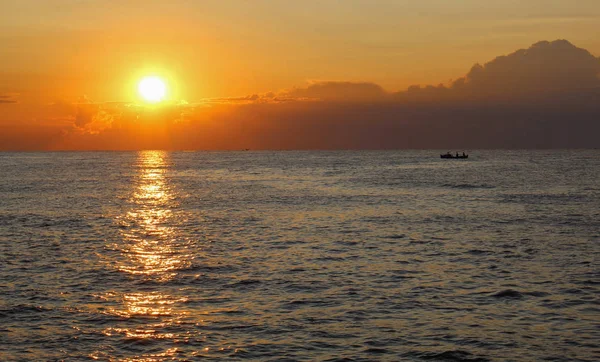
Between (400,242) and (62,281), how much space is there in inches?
946

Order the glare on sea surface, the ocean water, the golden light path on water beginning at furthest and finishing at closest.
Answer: the glare on sea surface < the golden light path on water < the ocean water

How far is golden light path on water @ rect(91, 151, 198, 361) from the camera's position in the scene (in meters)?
25.0

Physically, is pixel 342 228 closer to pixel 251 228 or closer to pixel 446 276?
pixel 251 228

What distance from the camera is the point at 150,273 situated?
119 ft

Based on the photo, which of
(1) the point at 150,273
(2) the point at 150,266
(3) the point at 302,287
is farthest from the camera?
(2) the point at 150,266

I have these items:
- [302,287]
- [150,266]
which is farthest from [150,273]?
[302,287]

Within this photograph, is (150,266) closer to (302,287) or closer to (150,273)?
(150,273)

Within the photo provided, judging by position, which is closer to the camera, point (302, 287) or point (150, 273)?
point (302, 287)

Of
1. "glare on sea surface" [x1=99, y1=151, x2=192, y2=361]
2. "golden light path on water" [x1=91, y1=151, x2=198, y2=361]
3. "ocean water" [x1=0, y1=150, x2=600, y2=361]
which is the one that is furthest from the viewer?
"glare on sea surface" [x1=99, y1=151, x2=192, y2=361]

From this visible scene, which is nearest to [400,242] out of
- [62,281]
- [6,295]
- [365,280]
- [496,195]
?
[365,280]

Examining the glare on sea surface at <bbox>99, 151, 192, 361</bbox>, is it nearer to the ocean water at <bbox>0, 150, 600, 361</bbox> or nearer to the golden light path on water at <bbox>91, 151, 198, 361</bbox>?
the golden light path on water at <bbox>91, 151, 198, 361</bbox>

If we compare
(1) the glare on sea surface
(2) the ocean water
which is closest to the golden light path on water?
(1) the glare on sea surface

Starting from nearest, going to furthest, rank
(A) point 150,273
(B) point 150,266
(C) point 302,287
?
(C) point 302,287 → (A) point 150,273 → (B) point 150,266

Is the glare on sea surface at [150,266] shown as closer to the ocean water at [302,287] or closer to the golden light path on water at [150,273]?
the golden light path on water at [150,273]
